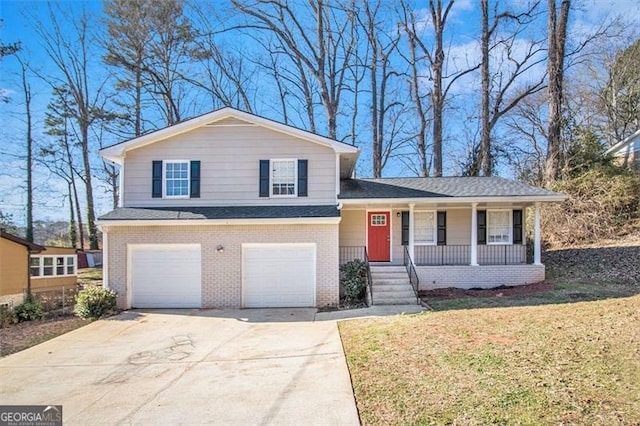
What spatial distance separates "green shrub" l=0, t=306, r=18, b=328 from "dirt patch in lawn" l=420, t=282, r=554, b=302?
12.1m

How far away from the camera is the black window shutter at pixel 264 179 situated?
12.8 metres

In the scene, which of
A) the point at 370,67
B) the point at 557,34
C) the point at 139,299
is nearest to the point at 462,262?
the point at 139,299

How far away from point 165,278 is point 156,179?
3.36 metres

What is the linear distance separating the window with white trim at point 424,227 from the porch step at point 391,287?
183 cm

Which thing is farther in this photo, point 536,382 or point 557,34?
point 557,34

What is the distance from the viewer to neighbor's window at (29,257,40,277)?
15.4 metres

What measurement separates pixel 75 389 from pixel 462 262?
40.3ft

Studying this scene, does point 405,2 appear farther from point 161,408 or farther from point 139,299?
point 161,408

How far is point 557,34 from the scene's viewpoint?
62.6 ft

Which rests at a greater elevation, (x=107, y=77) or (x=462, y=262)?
(x=107, y=77)

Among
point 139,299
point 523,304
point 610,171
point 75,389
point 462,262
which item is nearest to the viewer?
point 75,389

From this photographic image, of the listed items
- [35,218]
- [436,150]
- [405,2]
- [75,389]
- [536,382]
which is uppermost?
[405,2]

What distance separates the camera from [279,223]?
11.6m

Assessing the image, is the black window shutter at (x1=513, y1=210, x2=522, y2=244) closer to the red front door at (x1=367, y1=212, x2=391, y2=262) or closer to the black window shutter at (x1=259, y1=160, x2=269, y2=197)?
the red front door at (x1=367, y1=212, x2=391, y2=262)
